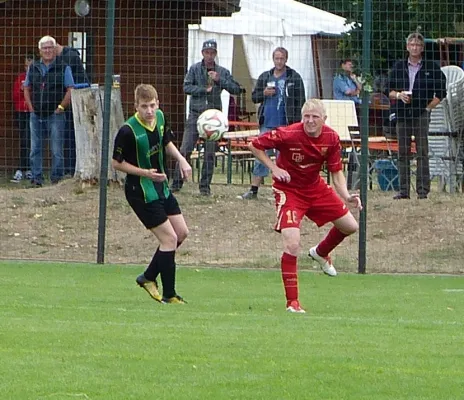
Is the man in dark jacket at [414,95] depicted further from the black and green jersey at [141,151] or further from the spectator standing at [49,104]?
the black and green jersey at [141,151]

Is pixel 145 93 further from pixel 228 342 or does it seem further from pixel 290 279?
pixel 228 342

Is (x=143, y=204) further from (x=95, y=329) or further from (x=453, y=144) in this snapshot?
(x=453, y=144)

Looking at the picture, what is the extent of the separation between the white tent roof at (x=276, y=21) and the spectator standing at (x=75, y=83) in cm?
397

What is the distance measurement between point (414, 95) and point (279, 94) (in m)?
1.81

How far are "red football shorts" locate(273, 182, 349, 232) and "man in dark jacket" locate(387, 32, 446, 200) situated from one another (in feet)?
16.9

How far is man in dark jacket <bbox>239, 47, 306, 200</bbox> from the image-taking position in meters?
17.8

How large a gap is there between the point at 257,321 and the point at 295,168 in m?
2.05

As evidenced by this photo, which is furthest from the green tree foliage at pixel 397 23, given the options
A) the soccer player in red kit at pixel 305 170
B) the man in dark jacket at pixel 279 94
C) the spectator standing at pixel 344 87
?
the soccer player in red kit at pixel 305 170

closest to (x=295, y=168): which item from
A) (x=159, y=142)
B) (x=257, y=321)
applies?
(x=159, y=142)

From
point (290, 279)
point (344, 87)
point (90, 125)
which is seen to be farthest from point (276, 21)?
point (290, 279)

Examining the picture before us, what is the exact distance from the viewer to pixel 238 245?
56.4 feet

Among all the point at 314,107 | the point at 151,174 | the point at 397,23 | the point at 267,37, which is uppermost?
the point at 267,37

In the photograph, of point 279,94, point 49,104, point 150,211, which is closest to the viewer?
point 150,211

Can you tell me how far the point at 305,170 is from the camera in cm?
1210
